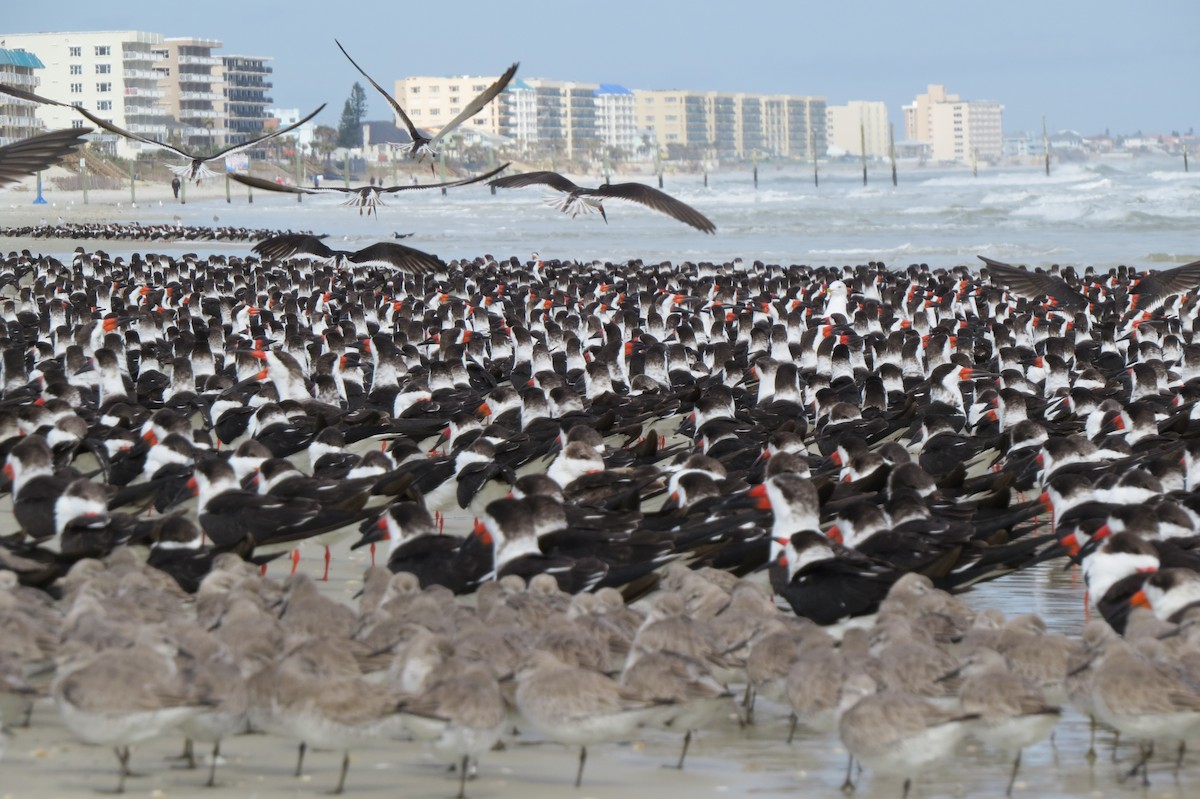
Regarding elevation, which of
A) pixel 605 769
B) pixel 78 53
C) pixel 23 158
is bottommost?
pixel 605 769

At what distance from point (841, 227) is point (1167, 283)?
45483 mm

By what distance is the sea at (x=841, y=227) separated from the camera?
2028 inches

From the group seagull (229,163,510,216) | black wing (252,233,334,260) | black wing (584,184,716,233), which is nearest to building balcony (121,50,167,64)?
black wing (252,233,334,260)

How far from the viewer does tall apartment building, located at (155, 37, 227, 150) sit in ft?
626

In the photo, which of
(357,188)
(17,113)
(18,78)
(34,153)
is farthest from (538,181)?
(18,78)

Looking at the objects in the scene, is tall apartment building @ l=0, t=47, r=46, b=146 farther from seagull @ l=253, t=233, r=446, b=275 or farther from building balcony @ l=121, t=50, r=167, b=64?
seagull @ l=253, t=233, r=446, b=275

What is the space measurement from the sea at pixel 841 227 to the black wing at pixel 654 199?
28.3 m

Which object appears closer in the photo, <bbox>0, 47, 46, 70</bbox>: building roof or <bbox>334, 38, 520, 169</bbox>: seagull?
<bbox>334, 38, 520, 169</bbox>: seagull

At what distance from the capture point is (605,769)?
736 cm

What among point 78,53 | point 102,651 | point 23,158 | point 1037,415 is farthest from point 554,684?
point 78,53

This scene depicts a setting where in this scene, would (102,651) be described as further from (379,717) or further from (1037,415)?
(1037,415)

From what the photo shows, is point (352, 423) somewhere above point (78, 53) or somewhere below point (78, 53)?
below

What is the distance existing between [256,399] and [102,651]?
9.08 meters

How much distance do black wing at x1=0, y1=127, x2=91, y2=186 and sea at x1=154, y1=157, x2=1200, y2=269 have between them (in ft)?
113
